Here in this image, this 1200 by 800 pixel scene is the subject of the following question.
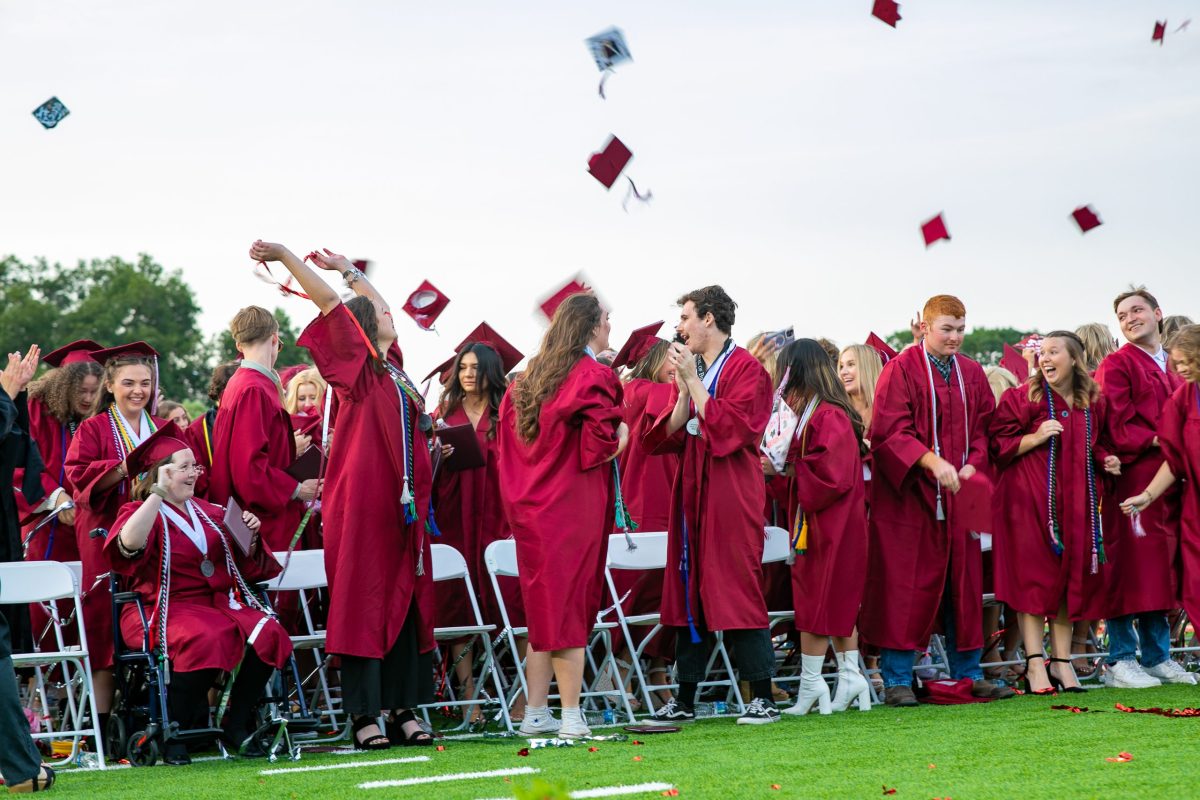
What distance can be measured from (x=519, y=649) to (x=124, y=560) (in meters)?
2.31

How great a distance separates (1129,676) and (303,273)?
200 inches

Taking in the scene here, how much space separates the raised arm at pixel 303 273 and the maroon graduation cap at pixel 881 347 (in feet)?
14.2

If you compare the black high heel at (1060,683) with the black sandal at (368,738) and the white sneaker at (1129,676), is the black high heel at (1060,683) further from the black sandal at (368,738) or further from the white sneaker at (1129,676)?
the black sandal at (368,738)

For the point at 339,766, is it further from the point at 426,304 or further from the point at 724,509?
the point at 426,304

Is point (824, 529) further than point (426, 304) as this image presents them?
No

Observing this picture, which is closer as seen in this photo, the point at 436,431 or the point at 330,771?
the point at 330,771

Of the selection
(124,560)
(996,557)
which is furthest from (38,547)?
(996,557)

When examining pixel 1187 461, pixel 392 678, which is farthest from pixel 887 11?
pixel 392 678

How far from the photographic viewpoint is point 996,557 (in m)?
8.30

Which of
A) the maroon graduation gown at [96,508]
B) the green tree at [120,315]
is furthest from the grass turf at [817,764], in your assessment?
the green tree at [120,315]

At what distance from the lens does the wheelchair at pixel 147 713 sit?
20.3 ft

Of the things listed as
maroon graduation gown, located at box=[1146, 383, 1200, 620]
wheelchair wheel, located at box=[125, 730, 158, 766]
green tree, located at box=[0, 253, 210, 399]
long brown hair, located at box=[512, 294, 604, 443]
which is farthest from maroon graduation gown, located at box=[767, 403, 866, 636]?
green tree, located at box=[0, 253, 210, 399]

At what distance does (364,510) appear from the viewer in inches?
256

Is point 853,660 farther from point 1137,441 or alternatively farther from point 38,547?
point 38,547
